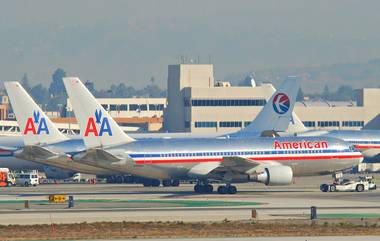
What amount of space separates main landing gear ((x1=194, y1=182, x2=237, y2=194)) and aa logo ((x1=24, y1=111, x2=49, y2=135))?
15006 millimetres

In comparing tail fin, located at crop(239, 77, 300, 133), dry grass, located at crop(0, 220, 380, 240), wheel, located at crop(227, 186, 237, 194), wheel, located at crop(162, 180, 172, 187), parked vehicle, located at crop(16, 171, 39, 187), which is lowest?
dry grass, located at crop(0, 220, 380, 240)

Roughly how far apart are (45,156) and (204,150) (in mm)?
13589

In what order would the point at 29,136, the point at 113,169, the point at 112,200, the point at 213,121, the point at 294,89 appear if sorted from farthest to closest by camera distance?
1. the point at 213,121
2. the point at 294,89
3. the point at 29,136
4. the point at 113,169
5. the point at 112,200

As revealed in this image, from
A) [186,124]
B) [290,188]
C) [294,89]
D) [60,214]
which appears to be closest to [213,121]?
[186,124]

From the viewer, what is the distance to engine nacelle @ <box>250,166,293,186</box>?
9131 cm

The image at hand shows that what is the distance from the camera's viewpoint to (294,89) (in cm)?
13062

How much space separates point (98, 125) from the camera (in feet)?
303

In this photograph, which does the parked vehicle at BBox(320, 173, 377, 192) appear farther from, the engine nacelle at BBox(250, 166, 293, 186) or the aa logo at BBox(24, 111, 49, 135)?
the aa logo at BBox(24, 111, 49, 135)

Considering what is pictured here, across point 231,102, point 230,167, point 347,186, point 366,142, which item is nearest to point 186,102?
point 231,102

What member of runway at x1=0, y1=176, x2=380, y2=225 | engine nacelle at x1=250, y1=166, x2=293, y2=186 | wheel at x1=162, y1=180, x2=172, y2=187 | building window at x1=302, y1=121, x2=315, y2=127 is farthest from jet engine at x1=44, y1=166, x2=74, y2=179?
building window at x1=302, y1=121, x2=315, y2=127

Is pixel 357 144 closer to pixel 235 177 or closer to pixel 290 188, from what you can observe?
pixel 290 188

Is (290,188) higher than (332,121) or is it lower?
lower

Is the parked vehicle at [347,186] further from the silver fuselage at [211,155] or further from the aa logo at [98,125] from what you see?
the aa logo at [98,125]

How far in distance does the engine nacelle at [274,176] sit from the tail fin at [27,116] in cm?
1991
